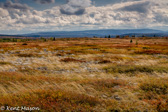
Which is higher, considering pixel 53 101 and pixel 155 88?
pixel 53 101

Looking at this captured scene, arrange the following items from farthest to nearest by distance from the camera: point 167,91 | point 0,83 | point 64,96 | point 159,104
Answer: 1. point 0,83
2. point 167,91
3. point 64,96
4. point 159,104

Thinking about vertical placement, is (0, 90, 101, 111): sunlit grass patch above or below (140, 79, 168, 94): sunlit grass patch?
above

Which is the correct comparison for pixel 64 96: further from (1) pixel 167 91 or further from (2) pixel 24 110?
(1) pixel 167 91

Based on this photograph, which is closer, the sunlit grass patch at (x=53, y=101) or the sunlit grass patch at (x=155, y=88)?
the sunlit grass patch at (x=53, y=101)

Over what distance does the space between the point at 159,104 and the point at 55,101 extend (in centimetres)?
497

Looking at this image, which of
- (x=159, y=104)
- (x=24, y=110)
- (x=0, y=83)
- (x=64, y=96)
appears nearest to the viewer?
(x=24, y=110)

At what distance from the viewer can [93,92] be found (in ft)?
24.7

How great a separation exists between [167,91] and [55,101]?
21.4 ft

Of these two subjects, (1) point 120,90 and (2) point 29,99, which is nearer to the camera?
(2) point 29,99

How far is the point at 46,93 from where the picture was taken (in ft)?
22.0

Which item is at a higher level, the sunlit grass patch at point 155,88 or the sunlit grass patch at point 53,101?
the sunlit grass patch at point 53,101

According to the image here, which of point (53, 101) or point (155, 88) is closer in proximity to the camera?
point (53, 101)

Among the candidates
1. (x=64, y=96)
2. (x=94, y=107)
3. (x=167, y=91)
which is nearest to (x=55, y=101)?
(x=64, y=96)

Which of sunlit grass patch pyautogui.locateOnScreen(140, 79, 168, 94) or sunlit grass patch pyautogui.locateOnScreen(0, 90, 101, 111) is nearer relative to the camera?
sunlit grass patch pyautogui.locateOnScreen(0, 90, 101, 111)
